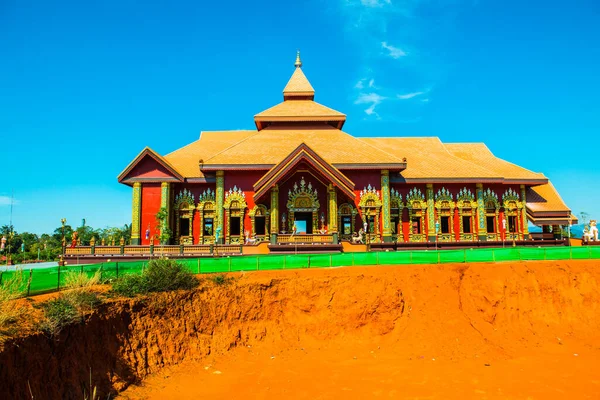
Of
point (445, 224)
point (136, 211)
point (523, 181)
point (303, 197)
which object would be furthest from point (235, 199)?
point (523, 181)

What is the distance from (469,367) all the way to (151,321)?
1242 cm

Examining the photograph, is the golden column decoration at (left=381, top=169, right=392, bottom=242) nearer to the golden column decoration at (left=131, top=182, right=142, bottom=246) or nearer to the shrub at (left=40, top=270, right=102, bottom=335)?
the golden column decoration at (left=131, top=182, right=142, bottom=246)

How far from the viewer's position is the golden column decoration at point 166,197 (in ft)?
103

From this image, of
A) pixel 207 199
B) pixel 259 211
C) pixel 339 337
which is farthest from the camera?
pixel 207 199

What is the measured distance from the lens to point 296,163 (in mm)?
28719

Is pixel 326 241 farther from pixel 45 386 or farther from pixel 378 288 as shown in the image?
pixel 45 386

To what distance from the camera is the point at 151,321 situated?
1641cm

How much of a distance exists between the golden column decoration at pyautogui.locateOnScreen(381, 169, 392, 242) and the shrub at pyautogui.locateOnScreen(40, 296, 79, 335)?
22665 millimetres

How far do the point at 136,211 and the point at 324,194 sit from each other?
552 inches

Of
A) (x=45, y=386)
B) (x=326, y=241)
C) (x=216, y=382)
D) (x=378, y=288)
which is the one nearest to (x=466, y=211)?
(x=326, y=241)

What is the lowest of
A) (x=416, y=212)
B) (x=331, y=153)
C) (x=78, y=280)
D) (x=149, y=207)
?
(x=78, y=280)

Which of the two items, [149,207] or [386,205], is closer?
[149,207]

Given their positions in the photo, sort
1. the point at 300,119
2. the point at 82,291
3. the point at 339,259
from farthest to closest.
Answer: the point at 300,119 < the point at 339,259 < the point at 82,291

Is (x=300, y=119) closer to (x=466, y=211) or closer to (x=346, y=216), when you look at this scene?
(x=346, y=216)
